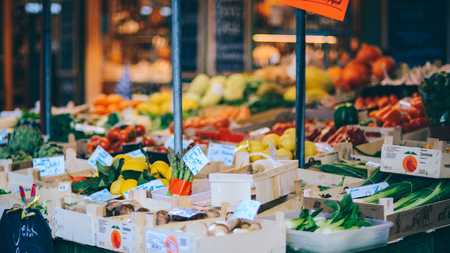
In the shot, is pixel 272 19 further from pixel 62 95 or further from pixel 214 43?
pixel 62 95

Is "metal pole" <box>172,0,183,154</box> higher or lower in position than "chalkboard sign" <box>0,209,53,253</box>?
higher

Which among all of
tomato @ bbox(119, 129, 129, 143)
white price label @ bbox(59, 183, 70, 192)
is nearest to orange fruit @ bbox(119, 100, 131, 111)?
tomato @ bbox(119, 129, 129, 143)

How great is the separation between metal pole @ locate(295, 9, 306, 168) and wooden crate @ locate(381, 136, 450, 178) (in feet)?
1.97

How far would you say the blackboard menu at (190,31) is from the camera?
835 cm

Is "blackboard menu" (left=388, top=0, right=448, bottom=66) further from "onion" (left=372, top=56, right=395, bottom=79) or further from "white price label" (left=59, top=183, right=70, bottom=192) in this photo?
"white price label" (left=59, top=183, right=70, bottom=192)

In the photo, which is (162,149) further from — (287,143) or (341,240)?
(341,240)

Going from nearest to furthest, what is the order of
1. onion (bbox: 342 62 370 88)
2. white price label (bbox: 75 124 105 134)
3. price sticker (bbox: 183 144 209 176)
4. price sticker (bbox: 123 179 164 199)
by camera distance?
price sticker (bbox: 183 144 209 176)
price sticker (bbox: 123 179 164 199)
white price label (bbox: 75 124 105 134)
onion (bbox: 342 62 370 88)

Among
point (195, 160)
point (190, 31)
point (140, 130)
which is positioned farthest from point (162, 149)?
point (190, 31)

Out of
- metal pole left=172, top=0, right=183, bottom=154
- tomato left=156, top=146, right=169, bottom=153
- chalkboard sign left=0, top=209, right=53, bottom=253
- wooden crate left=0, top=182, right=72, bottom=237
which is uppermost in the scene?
metal pole left=172, top=0, right=183, bottom=154

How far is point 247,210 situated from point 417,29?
27.0 ft

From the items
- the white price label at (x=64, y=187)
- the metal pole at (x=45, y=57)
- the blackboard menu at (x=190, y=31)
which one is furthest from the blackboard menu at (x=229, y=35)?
the white price label at (x=64, y=187)

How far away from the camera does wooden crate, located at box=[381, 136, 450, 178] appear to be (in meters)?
2.45

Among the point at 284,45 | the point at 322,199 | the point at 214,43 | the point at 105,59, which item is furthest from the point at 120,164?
the point at 105,59

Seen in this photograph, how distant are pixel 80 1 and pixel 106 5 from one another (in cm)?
58
